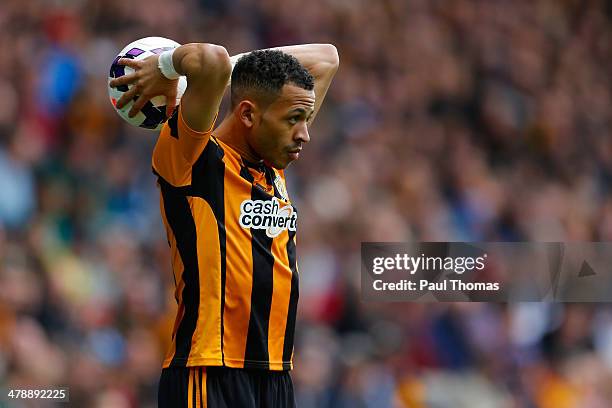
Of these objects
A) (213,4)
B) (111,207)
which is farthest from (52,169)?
(213,4)

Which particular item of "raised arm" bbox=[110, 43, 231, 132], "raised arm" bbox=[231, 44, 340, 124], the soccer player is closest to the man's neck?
the soccer player

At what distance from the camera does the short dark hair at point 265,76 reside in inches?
147

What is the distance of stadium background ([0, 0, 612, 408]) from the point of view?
301 inches

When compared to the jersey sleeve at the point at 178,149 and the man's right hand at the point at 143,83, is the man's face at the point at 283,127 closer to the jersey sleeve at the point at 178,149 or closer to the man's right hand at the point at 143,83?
the jersey sleeve at the point at 178,149

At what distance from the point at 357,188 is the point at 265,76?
17.6 ft

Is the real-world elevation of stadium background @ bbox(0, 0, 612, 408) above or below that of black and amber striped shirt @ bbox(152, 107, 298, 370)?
above

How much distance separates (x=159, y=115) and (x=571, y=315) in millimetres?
5248

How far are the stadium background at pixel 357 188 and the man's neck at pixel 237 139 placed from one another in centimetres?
363

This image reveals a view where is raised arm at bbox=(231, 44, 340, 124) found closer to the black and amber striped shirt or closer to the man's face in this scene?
the man's face

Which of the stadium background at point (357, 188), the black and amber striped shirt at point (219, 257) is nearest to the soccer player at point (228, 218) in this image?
the black and amber striped shirt at point (219, 257)

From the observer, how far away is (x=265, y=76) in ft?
12.3

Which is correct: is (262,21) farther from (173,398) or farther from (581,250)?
(173,398)

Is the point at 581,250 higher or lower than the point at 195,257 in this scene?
higher

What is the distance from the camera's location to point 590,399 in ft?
25.8
